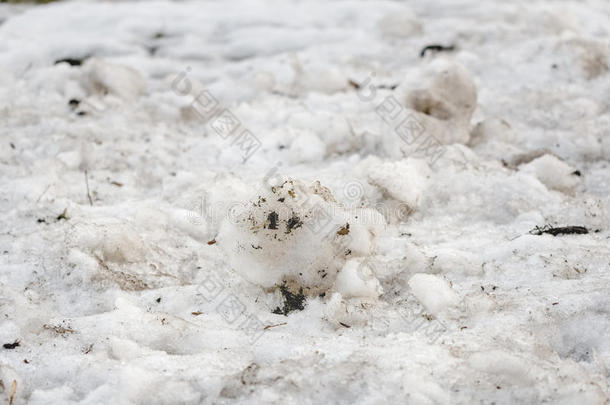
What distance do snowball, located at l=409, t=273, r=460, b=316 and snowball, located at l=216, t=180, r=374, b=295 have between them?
253 mm

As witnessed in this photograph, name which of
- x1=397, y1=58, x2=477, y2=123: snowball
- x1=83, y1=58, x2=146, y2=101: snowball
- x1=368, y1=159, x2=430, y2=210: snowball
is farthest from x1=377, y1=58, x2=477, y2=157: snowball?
x1=83, y1=58, x2=146, y2=101: snowball

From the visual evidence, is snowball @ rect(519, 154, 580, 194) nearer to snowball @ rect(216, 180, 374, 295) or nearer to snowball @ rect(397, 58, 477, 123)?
snowball @ rect(397, 58, 477, 123)

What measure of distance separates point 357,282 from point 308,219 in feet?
0.82

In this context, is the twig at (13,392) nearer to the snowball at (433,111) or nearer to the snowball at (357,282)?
the snowball at (357,282)

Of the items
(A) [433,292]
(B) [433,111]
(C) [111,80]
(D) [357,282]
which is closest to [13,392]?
(D) [357,282]

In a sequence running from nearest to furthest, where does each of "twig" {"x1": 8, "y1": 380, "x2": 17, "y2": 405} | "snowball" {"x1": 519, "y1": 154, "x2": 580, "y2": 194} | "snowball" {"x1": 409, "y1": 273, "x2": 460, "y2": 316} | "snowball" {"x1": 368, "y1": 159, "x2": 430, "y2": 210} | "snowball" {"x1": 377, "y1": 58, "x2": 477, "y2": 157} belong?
1. "twig" {"x1": 8, "y1": 380, "x2": 17, "y2": 405}
2. "snowball" {"x1": 409, "y1": 273, "x2": 460, "y2": 316}
3. "snowball" {"x1": 368, "y1": 159, "x2": 430, "y2": 210}
4. "snowball" {"x1": 519, "y1": 154, "x2": 580, "y2": 194}
5. "snowball" {"x1": 377, "y1": 58, "x2": 477, "y2": 157}

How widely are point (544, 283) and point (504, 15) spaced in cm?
320

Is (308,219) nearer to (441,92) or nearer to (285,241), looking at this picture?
(285,241)

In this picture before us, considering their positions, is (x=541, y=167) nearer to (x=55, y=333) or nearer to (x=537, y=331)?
(x=537, y=331)

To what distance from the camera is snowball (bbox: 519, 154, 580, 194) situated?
2.51m

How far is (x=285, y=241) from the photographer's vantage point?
6.07 ft

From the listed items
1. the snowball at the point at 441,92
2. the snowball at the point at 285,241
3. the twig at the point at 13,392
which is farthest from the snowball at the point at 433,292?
the snowball at the point at 441,92

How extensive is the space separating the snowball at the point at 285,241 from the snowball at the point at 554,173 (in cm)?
113

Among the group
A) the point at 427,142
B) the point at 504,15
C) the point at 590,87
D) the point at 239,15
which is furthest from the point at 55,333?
the point at 504,15
